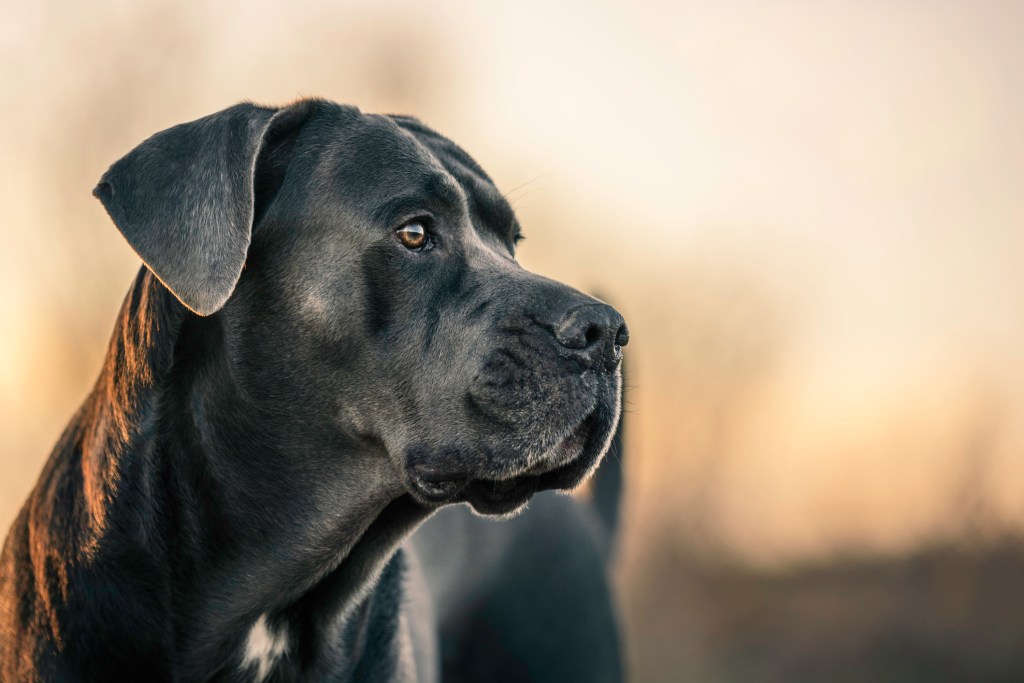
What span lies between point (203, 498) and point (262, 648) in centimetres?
44

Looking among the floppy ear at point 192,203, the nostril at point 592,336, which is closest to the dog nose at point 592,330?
the nostril at point 592,336

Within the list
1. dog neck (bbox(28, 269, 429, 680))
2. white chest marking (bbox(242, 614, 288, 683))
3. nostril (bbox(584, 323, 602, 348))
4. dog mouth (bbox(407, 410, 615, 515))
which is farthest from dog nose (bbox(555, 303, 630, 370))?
white chest marking (bbox(242, 614, 288, 683))

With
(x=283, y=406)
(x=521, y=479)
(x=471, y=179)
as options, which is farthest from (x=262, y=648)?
(x=471, y=179)

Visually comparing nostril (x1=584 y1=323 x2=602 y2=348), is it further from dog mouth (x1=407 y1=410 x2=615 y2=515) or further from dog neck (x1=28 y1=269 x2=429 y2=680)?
dog neck (x1=28 y1=269 x2=429 y2=680)

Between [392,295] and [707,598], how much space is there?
6889 mm

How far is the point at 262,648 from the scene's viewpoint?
8.37 ft

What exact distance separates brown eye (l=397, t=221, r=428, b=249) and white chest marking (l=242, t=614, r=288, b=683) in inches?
40.2

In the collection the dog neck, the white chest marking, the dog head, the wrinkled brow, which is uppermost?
the wrinkled brow

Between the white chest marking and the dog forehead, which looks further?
the dog forehead

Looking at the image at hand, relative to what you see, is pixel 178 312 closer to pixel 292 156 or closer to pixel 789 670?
pixel 292 156

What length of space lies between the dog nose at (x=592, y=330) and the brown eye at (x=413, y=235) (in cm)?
46

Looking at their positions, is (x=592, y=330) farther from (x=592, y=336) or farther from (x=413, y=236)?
(x=413, y=236)

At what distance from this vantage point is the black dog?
231cm

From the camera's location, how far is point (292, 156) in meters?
2.64
